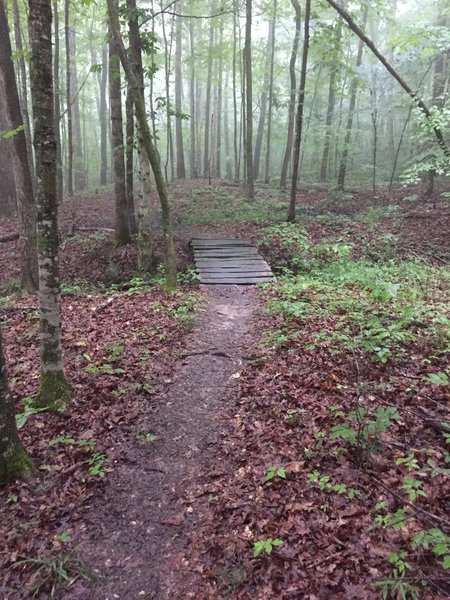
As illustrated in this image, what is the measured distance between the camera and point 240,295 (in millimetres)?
10133

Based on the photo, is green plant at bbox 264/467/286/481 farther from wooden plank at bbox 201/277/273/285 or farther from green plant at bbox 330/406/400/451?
wooden plank at bbox 201/277/273/285

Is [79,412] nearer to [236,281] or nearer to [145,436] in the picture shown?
[145,436]

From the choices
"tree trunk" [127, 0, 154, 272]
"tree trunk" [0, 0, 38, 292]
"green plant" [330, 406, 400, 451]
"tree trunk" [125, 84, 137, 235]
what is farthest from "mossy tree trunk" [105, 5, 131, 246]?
"green plant" [330, 406, 400, 451]

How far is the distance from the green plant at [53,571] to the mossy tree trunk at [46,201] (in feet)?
6.81

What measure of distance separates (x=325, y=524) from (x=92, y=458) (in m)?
2.52

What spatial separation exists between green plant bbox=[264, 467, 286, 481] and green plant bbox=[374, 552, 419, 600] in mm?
1207

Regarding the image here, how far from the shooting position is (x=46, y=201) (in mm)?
4602

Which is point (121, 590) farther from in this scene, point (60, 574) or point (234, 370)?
point (234, 370)

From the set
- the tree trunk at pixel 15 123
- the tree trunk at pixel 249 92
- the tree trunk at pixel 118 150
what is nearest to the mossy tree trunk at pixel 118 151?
the tree trunk at pixel 118 150

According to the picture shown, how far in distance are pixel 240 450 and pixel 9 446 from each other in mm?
Answer: 2352

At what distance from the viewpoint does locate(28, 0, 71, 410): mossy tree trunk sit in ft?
14.2

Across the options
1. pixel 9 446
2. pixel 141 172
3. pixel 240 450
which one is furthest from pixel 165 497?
pixel 141 172

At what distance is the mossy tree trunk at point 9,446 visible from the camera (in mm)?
3842

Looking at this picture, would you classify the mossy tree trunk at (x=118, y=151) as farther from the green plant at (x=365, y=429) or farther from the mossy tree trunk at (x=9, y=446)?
the green plant at (x=365, y=429)
